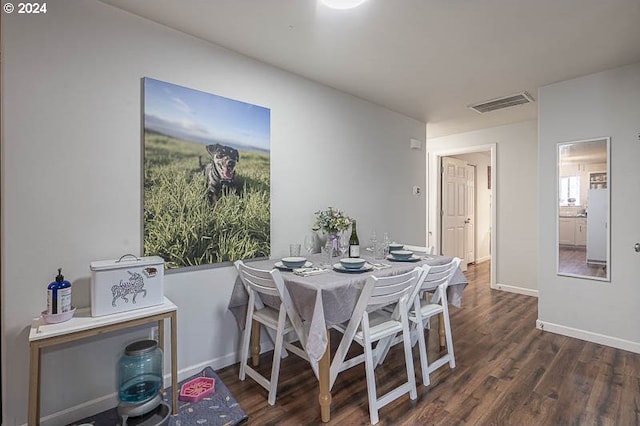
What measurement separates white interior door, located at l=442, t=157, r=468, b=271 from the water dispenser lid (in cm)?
479

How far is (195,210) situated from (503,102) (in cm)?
363

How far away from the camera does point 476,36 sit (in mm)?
2314

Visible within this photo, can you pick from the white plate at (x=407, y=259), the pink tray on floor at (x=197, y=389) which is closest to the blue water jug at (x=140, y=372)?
the pink tray on floor at (x=197, y=389)

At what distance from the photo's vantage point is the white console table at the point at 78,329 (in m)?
1.44

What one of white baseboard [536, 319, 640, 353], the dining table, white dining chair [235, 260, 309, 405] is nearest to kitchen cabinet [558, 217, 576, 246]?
white baseboard [536, 319, 640, 353]

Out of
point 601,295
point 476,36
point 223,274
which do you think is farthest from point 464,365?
point 476,36

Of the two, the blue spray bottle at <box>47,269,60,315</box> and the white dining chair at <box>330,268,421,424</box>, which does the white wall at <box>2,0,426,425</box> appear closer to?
the blue spray bottle at <box>47,269,60,315</box>

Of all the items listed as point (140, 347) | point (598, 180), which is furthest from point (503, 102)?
point (140, 347)

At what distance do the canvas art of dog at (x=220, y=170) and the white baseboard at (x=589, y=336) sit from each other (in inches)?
131

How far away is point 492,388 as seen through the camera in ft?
7.17

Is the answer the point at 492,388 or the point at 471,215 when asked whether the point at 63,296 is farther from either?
the point at 471,215

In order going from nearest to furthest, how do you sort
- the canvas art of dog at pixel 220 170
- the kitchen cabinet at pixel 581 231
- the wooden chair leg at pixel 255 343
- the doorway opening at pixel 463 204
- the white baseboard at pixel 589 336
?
the canvas art of dog at pixel 220 170, the wooden chair leg at pixel 255 343, the white baseboard at pixel 589 336, the kitchen cabinet at pixel 581 231, the doorway opening at pixel 463 204

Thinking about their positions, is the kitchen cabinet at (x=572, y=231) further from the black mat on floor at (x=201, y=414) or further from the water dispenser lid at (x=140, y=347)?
the water dispenser lid at (x=140, y=347)

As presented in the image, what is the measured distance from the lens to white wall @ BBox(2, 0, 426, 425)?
169cm
